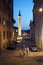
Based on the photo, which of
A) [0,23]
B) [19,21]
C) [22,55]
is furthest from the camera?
[19,21]

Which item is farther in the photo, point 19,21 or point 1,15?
point 19,21

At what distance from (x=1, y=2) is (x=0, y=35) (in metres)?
8.77

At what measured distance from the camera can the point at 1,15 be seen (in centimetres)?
4812

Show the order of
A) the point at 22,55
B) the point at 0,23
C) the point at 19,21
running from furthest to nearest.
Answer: the point at 19,21, the point at 0,23, the point at 22,55

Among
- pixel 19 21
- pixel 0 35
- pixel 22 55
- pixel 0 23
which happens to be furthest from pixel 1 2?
pixel 19 21

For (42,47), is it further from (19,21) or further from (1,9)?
(19,21)

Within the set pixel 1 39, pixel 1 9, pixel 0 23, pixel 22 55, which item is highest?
pixel 1 9

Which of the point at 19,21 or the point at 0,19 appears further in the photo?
the point at 19,21

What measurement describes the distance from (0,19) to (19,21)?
10282cm

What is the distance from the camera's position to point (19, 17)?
509ft

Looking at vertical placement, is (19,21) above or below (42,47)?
above

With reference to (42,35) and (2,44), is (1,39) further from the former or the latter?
(42,35)

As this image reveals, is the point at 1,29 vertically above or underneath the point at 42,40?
above

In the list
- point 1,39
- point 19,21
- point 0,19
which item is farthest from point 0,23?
point 19,21
